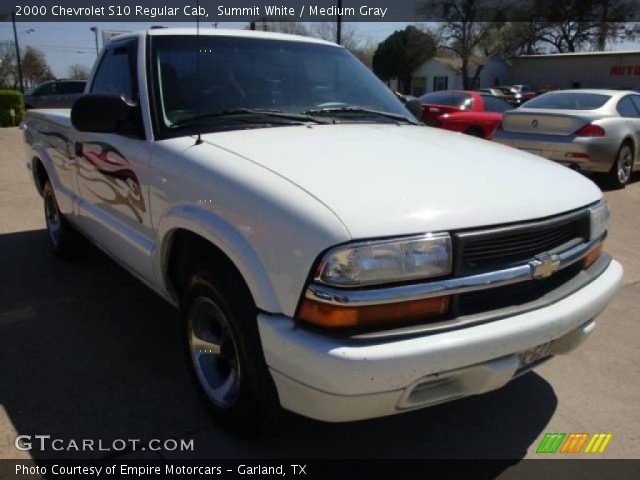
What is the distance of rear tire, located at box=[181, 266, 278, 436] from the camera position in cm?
218

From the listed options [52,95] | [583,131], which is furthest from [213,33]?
[52,95]

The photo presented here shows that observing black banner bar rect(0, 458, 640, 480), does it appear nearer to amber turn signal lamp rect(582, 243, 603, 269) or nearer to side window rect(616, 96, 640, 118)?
amber turn signal lamp rect(582, 243, 603, 269)

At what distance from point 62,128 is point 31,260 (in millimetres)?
1450

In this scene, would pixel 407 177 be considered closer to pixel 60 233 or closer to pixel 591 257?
pixel 591 257

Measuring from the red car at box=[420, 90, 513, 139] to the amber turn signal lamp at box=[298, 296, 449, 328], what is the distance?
30.4ft

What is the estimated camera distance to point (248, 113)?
9.83ft

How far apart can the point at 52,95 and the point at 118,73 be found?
19.2m

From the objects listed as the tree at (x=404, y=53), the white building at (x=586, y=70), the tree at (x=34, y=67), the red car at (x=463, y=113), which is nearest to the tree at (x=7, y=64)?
the tree at (x=34, y=67)

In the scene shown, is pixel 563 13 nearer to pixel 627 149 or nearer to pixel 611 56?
pixel 611 56

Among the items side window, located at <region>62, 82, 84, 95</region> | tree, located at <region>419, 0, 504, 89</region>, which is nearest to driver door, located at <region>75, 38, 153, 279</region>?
side window, located at <region>62, 82, 84, 95</region>

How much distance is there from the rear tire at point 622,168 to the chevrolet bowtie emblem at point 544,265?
285 inches

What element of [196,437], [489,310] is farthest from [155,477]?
[489,310]

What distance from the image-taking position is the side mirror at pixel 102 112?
2.79 m

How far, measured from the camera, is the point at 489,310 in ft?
7.03
